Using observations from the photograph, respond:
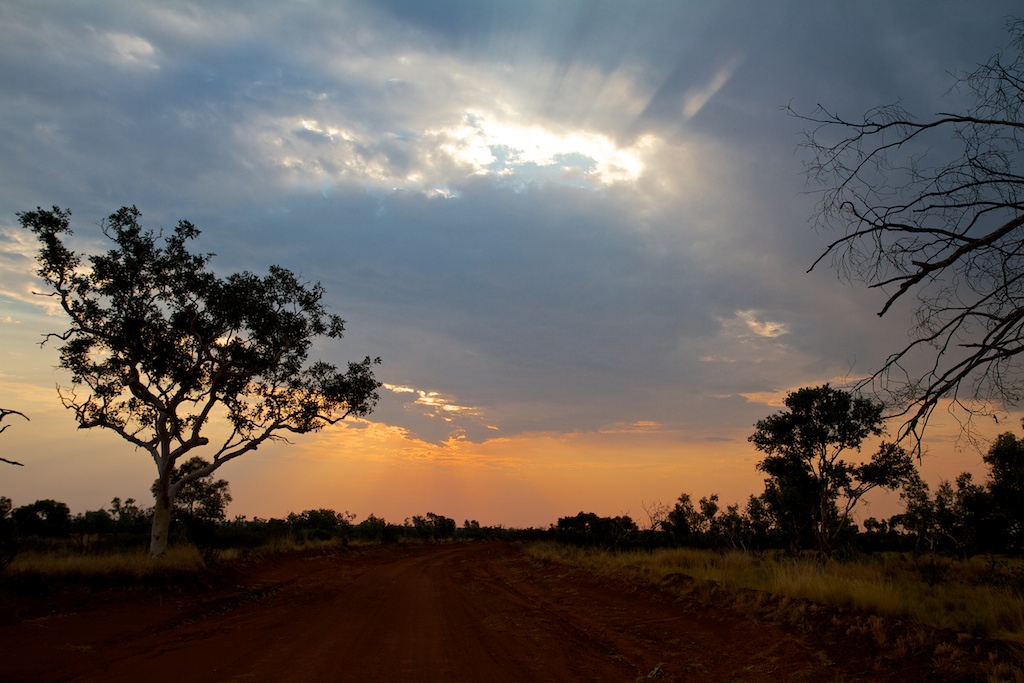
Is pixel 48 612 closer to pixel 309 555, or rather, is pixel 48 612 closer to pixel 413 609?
pixel 413 609

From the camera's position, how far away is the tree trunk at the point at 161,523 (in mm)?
17688

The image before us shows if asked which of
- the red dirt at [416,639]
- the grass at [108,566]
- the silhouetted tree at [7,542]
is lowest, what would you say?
the red dirt at [416,639]

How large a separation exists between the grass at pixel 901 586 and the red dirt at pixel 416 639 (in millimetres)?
1073

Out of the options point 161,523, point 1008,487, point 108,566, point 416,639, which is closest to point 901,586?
point 416,639

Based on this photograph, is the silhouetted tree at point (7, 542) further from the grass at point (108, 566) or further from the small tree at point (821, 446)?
the small tree at point (821, 446)

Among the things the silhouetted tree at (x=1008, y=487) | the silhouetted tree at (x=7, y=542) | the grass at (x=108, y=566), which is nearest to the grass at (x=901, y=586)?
the silhouetted tree at (x=1008, y=487)

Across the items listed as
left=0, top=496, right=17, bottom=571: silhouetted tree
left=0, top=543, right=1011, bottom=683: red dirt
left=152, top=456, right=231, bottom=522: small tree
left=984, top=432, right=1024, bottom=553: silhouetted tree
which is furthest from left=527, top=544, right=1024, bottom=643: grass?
left=152, top=456, right=231, bottom=522: small tree

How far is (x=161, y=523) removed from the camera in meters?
18.1

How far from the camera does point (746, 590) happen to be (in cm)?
1284

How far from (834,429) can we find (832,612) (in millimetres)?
13446

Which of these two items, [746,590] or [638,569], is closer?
[746,590]

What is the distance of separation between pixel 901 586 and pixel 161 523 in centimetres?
2094

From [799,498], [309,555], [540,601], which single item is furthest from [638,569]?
[309,555]

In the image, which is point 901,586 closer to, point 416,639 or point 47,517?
point 416,639
